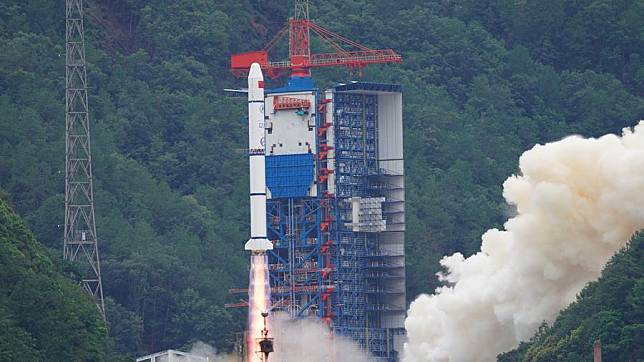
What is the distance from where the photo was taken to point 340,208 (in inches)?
4456

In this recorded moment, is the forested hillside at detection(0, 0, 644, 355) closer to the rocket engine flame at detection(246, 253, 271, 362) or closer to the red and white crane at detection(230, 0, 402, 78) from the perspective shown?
the red and white crane at detection(230, 0, 402, 78)

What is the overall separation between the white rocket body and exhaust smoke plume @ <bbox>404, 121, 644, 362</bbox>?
7.08 m

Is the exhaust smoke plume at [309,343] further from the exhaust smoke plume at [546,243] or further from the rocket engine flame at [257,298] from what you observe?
the rocket engine flame at [257,298]

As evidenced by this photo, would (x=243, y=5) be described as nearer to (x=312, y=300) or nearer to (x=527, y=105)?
(x=527, y=105)

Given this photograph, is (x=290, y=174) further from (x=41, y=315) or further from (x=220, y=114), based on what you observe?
(x=220, y=114)

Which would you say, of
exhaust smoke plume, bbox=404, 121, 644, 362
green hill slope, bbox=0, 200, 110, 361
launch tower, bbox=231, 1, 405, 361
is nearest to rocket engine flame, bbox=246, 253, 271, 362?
green hill slope, bbox=0, 200, 110, 361

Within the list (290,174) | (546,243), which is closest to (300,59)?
(290,174)

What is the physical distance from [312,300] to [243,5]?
1273 inches

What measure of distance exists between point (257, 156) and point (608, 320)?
13.7 metres

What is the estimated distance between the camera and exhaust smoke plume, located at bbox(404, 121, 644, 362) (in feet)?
324

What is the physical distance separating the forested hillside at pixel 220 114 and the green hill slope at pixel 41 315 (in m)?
11.3

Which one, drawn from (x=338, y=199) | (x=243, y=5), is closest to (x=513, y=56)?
(x=243, y=5)

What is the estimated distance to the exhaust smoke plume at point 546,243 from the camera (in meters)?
98.8

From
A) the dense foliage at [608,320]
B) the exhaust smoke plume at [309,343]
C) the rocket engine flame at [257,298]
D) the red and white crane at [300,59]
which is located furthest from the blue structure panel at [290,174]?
the dense foliage at [608,320]
